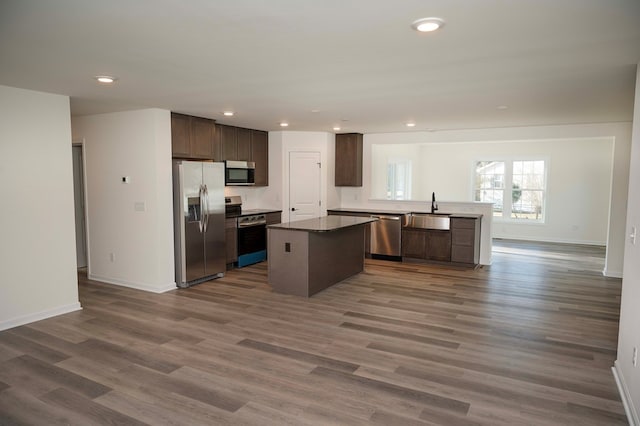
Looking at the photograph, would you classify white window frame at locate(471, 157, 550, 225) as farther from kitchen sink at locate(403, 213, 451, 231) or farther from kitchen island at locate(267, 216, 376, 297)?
kitchen island at locate(267, 216, 376, 297)

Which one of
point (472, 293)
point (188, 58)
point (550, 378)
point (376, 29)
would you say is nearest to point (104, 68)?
point (188, 58)

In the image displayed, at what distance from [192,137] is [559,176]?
27.3ft

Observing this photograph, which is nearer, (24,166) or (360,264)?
(24,166)

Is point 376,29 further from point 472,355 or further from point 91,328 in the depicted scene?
point 91,328

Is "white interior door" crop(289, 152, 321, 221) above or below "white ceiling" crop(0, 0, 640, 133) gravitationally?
below

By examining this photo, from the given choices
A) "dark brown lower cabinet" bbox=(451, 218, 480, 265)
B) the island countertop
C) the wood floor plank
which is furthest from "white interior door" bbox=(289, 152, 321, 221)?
the wood floor plank

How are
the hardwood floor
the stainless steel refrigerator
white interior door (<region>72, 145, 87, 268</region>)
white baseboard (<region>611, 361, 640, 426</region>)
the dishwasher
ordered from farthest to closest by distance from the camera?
the dishwasher
white interior door (<region>72, 145, 87, 268</region>)
the stainless steel refrigerator
the hardwood floor
white baseboard (<region>611, 361, 640, 426</region>)

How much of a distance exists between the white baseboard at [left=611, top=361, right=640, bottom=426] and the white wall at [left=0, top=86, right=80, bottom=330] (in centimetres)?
507

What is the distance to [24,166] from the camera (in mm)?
4145

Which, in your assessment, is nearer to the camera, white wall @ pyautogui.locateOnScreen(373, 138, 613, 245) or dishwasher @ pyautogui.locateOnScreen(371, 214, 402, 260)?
dishwasher @ pyautogui.locateOnScreen(371, 214, 402, 260)

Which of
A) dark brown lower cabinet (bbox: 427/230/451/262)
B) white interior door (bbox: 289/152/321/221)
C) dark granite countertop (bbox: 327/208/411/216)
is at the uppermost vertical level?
white interior door (bbox: 289/152/321/221)

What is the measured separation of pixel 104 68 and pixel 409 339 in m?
3.46

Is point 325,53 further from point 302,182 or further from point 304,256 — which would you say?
point 302,182

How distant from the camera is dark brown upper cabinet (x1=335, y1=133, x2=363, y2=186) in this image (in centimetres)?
795
